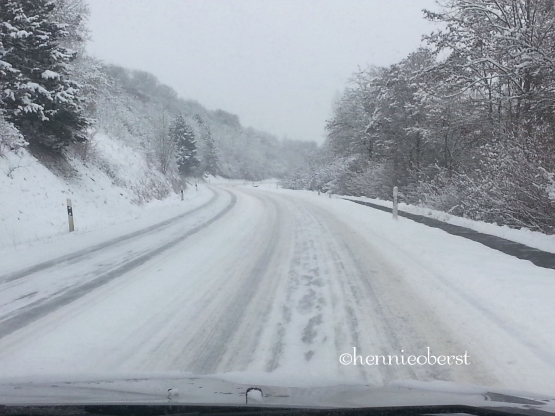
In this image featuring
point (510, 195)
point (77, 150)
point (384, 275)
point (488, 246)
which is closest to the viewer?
point (384, 275)

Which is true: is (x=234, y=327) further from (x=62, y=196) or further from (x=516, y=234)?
(x=62, y=196)

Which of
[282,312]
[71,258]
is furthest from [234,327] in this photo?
[71,258]

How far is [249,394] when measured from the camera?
256cm

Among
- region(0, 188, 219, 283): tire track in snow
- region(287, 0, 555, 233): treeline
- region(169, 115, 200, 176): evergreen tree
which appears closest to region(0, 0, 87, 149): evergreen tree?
region(0, 188, 219, 283): tire track in snow

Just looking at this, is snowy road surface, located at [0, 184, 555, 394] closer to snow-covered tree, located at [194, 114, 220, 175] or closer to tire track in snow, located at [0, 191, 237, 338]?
tire track in snow, located at [0, 191, 237, 338]

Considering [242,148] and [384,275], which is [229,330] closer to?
[384,275]

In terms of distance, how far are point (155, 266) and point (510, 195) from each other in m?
8.24

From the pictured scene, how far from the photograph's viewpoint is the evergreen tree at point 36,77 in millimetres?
14109

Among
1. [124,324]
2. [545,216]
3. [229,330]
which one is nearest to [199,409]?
[229,330]

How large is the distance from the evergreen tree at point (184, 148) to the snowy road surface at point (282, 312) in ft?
183

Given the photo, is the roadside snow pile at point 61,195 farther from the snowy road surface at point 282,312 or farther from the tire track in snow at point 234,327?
the tire track in snow at point 234,327

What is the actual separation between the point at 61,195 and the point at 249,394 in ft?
47.1

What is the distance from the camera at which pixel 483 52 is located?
13.1 meters

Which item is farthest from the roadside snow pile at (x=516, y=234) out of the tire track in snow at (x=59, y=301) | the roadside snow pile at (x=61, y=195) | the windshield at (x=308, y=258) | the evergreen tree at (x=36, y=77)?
the evergreen tree at (x=36, y=77)
